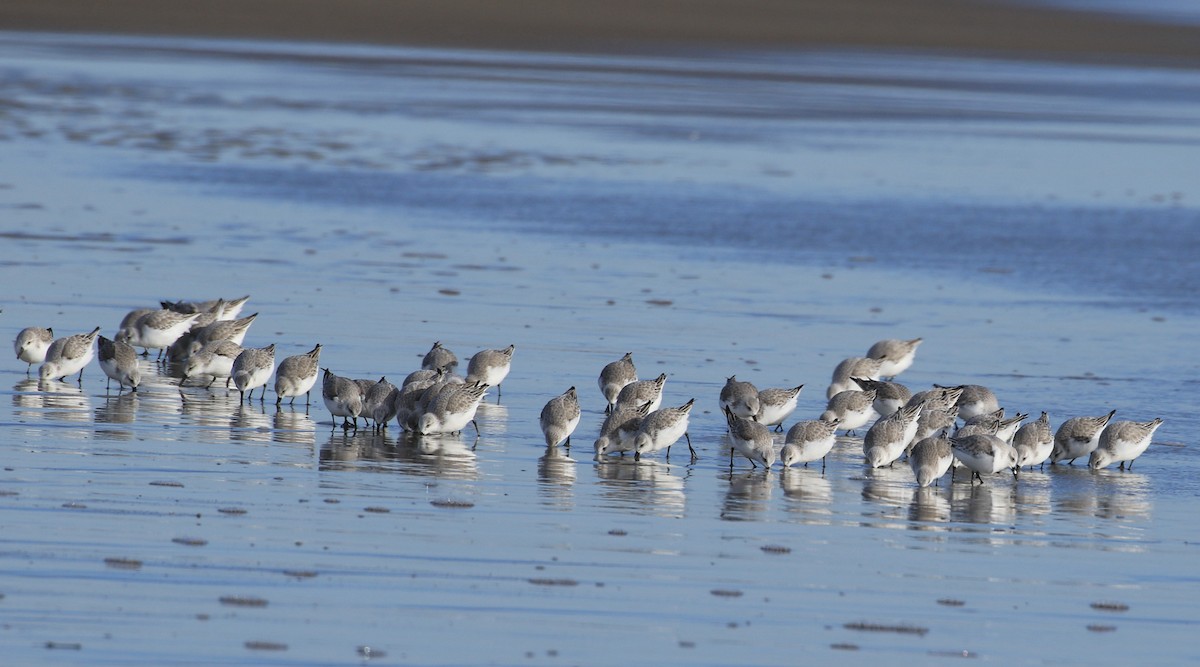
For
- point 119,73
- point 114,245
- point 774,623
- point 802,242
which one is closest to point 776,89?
point 119,73

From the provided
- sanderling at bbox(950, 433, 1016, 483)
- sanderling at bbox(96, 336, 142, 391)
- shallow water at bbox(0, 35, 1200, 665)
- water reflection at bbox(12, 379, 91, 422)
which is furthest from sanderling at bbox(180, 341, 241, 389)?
sanderling at bbox(950, 433, 1016, 483)

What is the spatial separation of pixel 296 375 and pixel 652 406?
9.52 ft

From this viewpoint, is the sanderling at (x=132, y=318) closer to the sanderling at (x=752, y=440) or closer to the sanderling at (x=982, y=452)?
the sanderling at (x=752, y=440)

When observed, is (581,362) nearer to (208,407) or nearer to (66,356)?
(208,407)

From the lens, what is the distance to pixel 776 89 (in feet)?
166

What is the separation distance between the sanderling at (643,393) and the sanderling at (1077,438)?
3133 mm

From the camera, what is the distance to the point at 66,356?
15133 mm

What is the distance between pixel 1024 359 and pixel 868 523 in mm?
7134

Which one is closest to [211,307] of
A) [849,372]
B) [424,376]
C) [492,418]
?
[424,376]

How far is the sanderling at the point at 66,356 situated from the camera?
15.1m

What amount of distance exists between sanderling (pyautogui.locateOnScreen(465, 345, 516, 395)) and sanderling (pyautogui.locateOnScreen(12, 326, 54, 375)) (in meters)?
3.63

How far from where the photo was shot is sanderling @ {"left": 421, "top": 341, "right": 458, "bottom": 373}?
1572 centimetres

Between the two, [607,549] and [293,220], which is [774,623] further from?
[293,220]

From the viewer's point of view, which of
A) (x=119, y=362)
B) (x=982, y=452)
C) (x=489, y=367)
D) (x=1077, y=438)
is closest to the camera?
(x=982, y=452)
